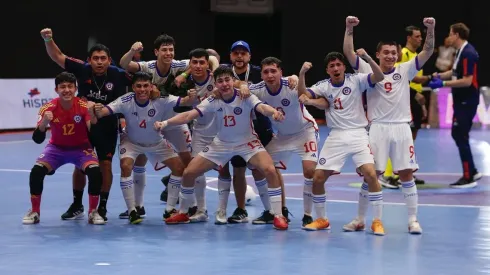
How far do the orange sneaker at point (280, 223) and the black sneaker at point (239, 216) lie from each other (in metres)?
0.58

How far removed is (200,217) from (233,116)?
125 centimetres

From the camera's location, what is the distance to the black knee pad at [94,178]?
10.1 m

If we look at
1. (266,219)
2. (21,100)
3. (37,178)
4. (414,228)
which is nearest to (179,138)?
(266,219)

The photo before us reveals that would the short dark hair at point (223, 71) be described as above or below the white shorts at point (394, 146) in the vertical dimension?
above

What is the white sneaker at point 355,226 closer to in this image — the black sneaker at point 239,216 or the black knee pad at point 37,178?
the black sneaker at point 239,216

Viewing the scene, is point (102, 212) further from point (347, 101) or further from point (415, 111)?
point (415, 111)

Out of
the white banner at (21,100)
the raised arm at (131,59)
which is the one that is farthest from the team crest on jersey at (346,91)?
the white banner at (21,100)

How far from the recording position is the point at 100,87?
412 inches

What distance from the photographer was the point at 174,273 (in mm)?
7668

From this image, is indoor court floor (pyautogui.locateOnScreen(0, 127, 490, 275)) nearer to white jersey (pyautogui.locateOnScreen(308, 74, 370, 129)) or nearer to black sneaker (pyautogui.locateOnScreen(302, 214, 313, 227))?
black sneaker (pyautogui.locateOnScreen(302, 214, 313, 227))

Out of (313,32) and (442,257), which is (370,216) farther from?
(313,32)

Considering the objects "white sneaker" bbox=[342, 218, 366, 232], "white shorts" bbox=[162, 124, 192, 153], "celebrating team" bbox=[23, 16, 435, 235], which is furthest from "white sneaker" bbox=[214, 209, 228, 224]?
"white sneaker" bbox=[342, 218, 366, 232]

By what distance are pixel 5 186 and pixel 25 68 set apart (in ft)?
34.9

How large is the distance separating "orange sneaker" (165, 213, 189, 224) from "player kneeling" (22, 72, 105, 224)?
2.35 feet
